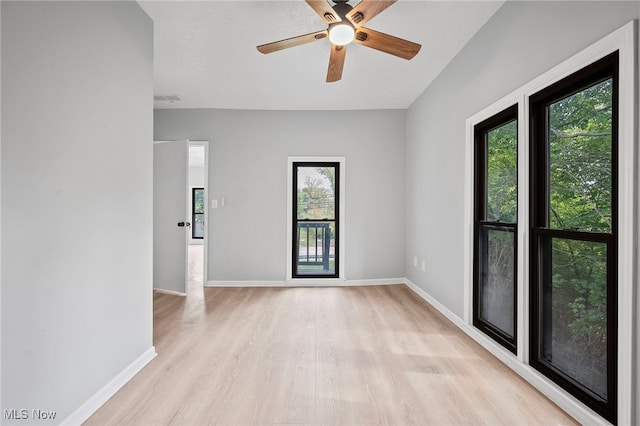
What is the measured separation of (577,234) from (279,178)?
3533 millimetres

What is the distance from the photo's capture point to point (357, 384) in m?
1.98

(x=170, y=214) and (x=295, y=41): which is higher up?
(x=295, y=41)

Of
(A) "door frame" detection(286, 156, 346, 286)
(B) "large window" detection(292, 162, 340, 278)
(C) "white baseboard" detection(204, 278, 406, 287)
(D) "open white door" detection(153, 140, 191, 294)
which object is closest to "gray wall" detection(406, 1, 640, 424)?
(C) "white baseboard" detection(204, 278, 406, 287)

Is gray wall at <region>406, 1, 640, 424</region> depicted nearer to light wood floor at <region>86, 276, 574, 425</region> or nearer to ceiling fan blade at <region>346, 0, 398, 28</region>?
light wood floor at <region>86, 276, 574, 425</region>

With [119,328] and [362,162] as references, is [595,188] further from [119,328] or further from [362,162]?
[362,162]

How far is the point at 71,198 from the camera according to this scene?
1604mm

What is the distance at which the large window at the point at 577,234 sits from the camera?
1.54 meters

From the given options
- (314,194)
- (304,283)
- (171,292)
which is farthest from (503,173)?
(171,292)

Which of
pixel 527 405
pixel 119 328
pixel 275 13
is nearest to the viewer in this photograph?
pixel 527 405

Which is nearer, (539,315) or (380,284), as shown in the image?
(539,315)

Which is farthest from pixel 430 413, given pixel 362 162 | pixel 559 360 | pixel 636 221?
pixel 362 162

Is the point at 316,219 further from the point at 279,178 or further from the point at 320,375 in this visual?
the point at 320,375

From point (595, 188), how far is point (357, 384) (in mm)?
1725

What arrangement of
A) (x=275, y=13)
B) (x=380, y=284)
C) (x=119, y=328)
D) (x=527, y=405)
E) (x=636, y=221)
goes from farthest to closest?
(x=380, y=284) < (x=275, y=13) < (x=119, y=328) < (x=527, y=405) < (x=636, y=221)
